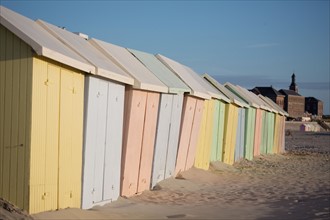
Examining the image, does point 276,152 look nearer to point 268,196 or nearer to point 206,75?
point 206,75

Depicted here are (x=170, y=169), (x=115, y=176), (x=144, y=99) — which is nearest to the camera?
(x=115, y=176)

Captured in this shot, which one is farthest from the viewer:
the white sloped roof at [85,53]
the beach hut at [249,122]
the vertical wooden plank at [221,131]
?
the beach hut at [249,122]

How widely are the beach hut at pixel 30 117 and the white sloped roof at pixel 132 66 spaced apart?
2.60 metres

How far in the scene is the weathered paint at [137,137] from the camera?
30.1 feet

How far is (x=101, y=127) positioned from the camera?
318 inches

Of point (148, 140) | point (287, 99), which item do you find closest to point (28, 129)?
point (148, 140)

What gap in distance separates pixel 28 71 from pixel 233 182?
8237 mm

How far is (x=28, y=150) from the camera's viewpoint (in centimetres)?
617

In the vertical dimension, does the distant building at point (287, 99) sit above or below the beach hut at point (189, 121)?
above

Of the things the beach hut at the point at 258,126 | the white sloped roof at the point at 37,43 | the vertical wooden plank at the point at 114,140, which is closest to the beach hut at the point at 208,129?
the vertical wooden plank at the point at 114,140

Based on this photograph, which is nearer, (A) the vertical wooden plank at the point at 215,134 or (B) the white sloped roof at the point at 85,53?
(B) the white sloped roof at the point at 85,53

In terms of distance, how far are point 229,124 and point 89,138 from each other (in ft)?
33.0

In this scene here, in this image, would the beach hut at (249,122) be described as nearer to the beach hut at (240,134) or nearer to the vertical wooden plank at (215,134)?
the beach hut at (240,134)

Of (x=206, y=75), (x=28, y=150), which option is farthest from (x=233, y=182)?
(x=28, y=150)
